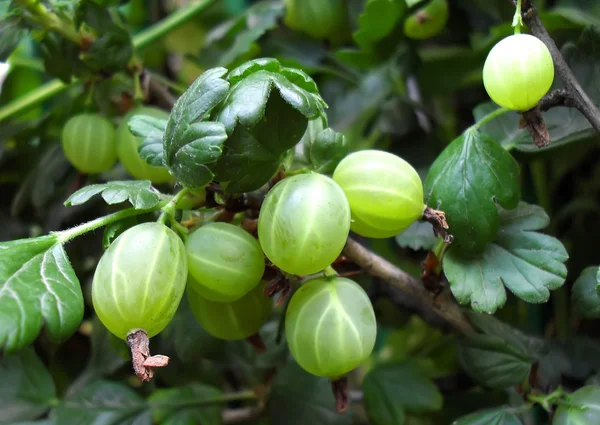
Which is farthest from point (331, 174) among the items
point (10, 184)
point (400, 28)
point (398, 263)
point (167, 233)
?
point (10, 184)

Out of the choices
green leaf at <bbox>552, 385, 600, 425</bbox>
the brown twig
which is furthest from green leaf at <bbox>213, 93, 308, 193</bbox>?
green leaf at <bbox>552, 385, 600, 425</bbox>

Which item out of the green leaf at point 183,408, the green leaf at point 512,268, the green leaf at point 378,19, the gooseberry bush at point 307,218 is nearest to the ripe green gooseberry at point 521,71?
the gooseberry bush at point 307,218

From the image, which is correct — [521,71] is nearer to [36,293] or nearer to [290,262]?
[290,262]

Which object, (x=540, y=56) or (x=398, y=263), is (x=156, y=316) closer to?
(x=540, y=56)

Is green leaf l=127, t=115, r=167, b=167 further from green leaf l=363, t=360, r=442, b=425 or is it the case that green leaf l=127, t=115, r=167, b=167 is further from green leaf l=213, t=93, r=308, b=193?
green leaf l=363, t=360, r=442, b=425

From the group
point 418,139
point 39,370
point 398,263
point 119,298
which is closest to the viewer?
point 119,298

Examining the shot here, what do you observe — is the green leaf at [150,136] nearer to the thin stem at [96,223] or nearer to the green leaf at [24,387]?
the thin stem at [96,223]
